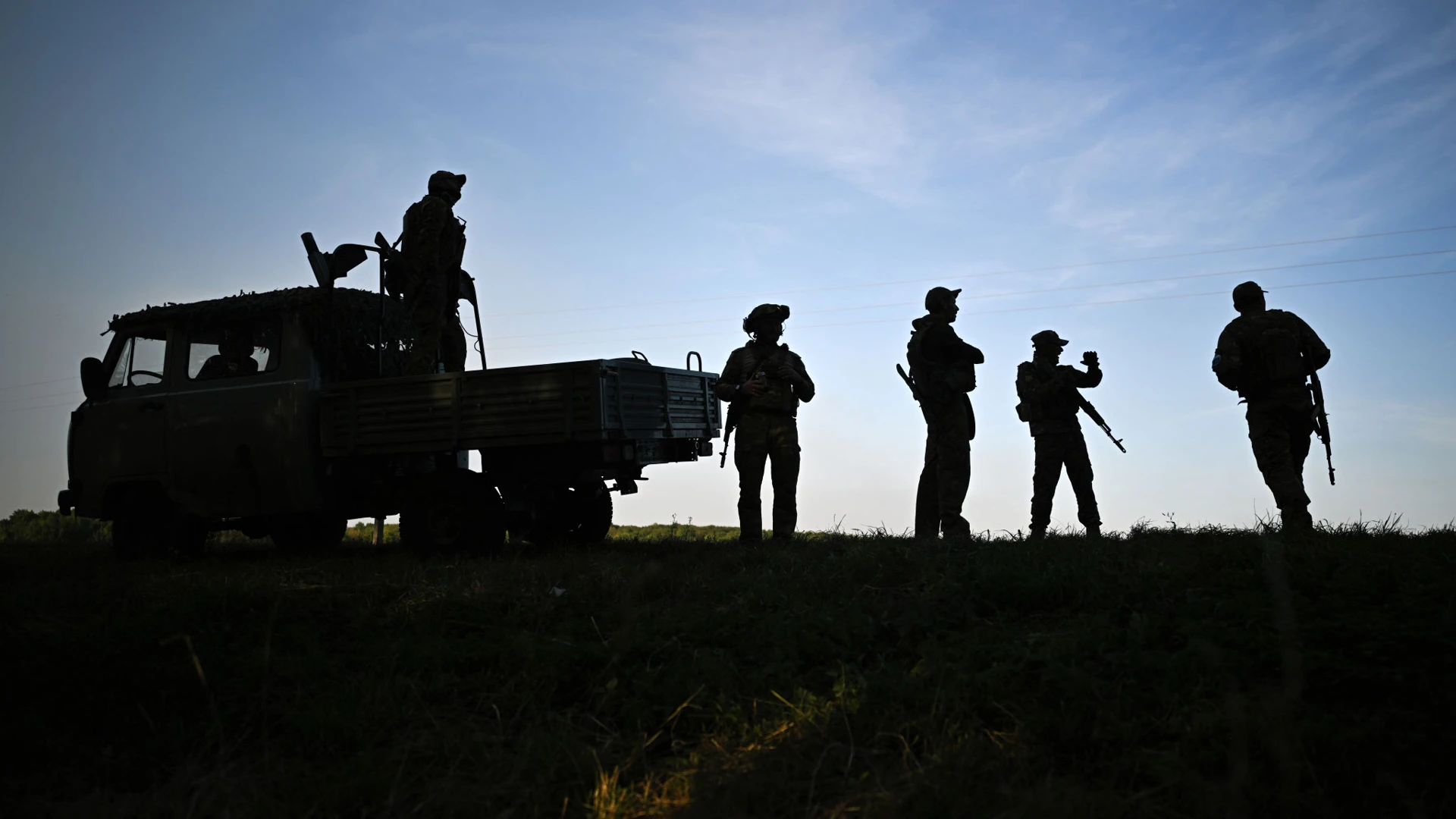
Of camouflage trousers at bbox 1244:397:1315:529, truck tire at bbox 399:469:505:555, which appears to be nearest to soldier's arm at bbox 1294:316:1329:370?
camouflage trousers at bbox 1244:397:1315:529

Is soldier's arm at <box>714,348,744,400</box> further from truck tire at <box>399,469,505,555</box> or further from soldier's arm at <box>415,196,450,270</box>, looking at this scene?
soldier's arm at <box>415,196,450,270</box>

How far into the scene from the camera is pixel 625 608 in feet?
18.5

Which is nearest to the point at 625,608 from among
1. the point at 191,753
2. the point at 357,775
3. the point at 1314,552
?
the point at 357,775

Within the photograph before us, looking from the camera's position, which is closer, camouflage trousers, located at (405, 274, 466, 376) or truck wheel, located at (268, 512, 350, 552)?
camouflage trousers, located at (405, 274, 466, 376)

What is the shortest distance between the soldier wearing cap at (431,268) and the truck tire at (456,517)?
122 cm

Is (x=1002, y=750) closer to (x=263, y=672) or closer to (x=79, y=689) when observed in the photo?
(x=263, y=672)

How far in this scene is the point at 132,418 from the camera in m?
9.73

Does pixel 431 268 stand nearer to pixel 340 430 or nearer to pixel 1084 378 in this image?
pixel 340 430

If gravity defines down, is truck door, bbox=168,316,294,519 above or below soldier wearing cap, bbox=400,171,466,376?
below

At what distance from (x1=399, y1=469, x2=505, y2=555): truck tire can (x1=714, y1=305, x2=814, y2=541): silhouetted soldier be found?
208 cm

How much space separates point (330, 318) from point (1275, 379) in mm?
7596

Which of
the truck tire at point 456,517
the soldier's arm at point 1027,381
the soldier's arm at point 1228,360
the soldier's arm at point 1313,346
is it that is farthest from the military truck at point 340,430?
the soldier's arm at point 1313,346

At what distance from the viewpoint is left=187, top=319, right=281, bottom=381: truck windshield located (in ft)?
30.5

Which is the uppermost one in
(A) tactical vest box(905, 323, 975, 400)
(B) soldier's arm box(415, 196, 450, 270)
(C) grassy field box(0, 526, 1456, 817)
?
(B) soldier's arm box(415, 196, 450, 270)
